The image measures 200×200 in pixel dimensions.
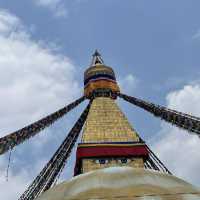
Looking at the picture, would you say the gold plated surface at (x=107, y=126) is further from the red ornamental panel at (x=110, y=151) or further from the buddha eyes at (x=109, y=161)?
the buddha eyes at (x=109, y=161)

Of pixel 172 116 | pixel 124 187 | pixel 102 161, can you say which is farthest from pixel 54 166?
pixel 124 187

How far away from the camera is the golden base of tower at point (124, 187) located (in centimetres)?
769

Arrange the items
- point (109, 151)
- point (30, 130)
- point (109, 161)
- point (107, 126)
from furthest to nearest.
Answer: point (107, 126), point (109, 161), point (109, 151), point (30, 130)

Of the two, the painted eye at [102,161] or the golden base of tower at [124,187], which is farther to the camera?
the painted eye at [102,161]

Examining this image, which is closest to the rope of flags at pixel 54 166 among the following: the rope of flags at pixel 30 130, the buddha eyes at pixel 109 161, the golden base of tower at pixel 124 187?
the rope of flags at pixel 30 130

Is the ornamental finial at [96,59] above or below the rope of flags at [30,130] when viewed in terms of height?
above

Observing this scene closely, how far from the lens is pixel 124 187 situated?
806 cm

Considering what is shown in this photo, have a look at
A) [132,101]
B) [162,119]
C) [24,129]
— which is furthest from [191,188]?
[132,101]

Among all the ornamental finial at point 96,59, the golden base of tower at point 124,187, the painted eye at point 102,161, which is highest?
the ornamental finial at point 96,59

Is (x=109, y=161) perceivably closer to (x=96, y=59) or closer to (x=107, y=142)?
(x=107, y=142)

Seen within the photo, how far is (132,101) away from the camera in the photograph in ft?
104

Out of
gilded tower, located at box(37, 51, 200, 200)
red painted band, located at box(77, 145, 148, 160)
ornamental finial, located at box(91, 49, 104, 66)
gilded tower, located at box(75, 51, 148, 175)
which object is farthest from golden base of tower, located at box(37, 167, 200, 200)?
ornamental finial, located at box(91, 49, 104, 66)

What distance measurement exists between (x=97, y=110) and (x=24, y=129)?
7.29 m

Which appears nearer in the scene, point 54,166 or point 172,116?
point 172,116
